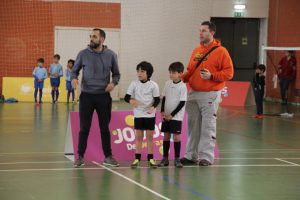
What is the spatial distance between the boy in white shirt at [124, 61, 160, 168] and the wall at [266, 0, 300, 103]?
18.1 meters

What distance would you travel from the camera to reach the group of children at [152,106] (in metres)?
10.0

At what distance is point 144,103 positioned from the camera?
10016 millimetres

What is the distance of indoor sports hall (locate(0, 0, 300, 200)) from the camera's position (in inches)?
353

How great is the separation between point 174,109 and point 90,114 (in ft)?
4.46

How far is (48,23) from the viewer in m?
27.4

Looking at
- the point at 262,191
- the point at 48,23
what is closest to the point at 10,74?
the point at 48,23

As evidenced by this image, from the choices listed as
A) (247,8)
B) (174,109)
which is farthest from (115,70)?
(247,8)

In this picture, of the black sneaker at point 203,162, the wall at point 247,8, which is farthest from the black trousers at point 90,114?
the wall at point 247,8

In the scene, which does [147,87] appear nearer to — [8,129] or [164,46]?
[8,129]

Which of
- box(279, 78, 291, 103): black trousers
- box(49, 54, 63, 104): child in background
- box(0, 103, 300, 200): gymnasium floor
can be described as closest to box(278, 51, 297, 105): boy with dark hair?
box(279, 78, 291, 103): black trousers

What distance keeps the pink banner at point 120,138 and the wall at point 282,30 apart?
673 inches

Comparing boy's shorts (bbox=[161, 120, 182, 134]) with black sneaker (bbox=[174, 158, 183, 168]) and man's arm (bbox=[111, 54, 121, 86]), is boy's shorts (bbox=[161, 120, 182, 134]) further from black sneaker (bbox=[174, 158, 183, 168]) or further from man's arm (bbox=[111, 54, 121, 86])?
man's arm (bbox=[111, 54, 121, 86])

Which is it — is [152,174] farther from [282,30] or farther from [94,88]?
[282,30]

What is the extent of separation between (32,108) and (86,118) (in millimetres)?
13235
